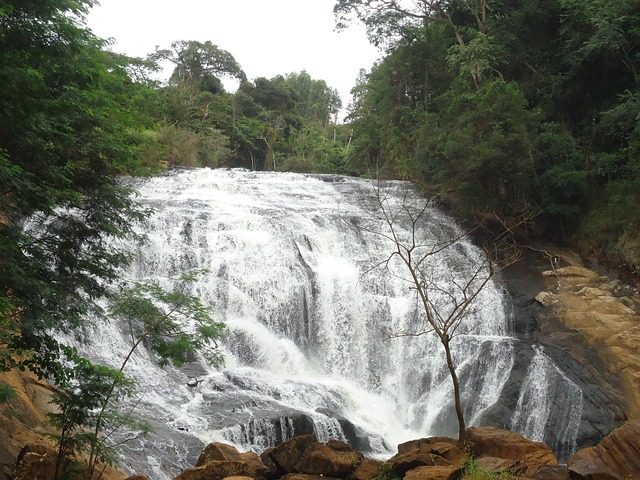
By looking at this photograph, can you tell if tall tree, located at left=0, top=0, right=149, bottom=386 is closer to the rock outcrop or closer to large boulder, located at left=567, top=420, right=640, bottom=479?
the rock outcrop

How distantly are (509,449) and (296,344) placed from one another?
7.07 meters

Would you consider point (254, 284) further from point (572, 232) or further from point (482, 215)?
point (572, 232)

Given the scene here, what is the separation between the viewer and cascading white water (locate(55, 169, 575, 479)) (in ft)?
37.0

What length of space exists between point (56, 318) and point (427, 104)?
798 inches

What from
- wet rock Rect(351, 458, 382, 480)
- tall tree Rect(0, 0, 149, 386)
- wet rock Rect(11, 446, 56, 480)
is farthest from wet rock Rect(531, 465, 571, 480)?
tall tree Rect(0, 0, 149, 386)

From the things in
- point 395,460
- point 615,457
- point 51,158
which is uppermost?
point 51,158

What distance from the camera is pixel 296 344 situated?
49.5 ft

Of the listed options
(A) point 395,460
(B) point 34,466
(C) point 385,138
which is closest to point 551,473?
(A) point 395,460

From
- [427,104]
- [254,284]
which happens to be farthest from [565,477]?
[427,104]

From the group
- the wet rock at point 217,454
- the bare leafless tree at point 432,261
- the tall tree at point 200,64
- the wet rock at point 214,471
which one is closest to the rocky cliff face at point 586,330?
the bare leafless tree at point 432,261

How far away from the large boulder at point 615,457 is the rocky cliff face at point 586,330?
382 centimetres

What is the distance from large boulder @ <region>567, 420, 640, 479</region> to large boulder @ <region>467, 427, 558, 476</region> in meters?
0.68

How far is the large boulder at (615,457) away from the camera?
7.69 m

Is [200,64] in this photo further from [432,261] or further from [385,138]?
[432,261]
